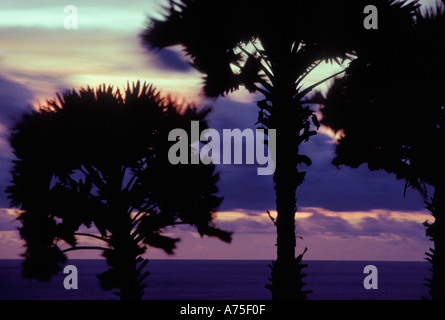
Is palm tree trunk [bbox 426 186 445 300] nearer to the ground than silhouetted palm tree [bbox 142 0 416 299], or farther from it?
nearer to the ground

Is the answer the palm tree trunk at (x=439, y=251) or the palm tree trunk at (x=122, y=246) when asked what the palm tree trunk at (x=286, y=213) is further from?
the palm tree trunk at (x=122, y=246)

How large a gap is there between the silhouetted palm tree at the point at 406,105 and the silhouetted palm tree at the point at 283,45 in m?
1.22

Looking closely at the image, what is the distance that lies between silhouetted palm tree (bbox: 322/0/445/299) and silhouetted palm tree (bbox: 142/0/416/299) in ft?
3.99

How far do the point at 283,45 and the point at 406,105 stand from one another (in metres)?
4.76

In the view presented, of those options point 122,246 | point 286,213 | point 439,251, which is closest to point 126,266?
point 122,246

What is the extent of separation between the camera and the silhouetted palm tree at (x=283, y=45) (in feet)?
36.0

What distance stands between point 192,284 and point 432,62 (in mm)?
180687

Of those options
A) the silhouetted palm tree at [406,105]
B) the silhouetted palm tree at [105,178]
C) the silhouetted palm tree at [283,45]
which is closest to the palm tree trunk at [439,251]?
the silhouetted palm tree at [406,105]

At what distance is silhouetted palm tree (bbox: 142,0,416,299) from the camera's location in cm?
1097

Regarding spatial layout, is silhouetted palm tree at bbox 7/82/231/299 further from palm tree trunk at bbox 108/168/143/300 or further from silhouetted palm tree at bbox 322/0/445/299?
silhouetted palm tree at bbox 322/0/445/299

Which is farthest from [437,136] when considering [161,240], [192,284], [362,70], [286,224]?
[192,284]

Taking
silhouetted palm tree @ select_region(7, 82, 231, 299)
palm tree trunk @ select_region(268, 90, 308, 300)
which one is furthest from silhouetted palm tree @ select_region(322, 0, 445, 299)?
silhouetted palm tree @ select_region(7, 82, 231, 299)

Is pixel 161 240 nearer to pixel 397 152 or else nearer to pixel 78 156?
pixel 78 156

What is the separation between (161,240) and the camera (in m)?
21.4
